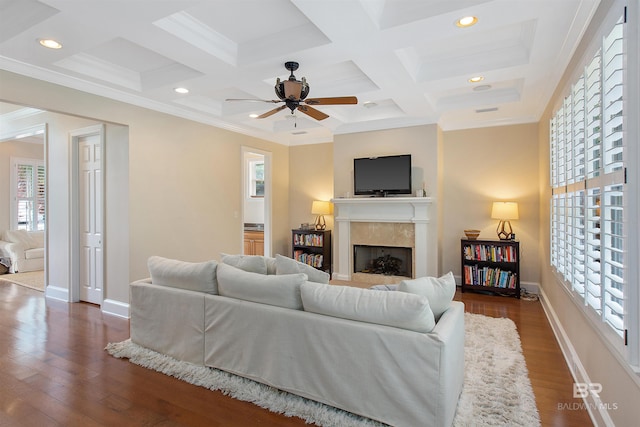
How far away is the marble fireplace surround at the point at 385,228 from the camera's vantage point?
5.40m

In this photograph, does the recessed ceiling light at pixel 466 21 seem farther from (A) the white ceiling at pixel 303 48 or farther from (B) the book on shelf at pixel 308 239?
(B) the book on shelf at pixel 308 239

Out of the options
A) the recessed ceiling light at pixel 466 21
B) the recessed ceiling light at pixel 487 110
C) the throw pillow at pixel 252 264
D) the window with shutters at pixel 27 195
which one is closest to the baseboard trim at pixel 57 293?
the throw pillow at pixel 252 264

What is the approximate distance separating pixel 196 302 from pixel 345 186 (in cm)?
381

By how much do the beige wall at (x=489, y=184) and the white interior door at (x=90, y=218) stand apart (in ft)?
16.8

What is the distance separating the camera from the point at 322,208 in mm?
6520

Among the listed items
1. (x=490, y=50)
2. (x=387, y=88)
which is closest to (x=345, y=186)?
(x=387, y=88)

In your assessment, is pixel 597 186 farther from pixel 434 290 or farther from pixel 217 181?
pixel 217 181

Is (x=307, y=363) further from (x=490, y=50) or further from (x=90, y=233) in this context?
(x=90, y=233)

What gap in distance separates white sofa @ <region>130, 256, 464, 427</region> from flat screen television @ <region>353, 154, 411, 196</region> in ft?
10.4

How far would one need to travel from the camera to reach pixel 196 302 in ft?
9.00

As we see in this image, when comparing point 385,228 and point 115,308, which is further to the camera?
point 385,228

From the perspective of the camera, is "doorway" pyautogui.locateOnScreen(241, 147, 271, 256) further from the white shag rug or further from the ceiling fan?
the ceiling fan

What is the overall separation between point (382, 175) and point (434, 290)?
11.7 ft

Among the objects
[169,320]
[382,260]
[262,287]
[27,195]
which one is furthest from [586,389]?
[27,195]
